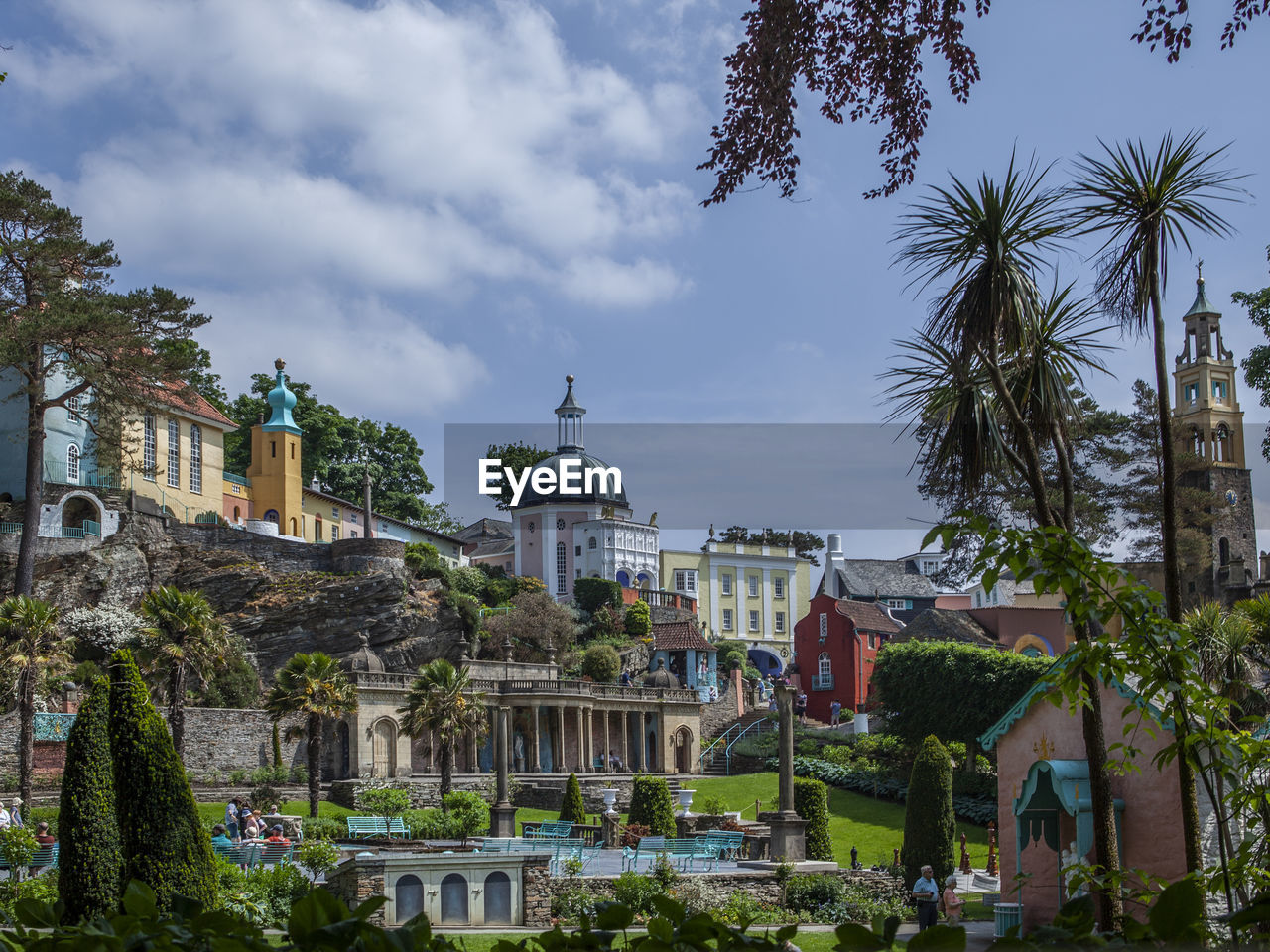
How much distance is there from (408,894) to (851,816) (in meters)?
25.8

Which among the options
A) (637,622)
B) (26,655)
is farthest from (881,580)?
(26,655)

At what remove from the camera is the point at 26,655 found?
34281mm

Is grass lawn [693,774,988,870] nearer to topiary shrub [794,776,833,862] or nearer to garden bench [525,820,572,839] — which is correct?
topiary shrub [794,776,833,862]

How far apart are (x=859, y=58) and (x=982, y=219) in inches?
236

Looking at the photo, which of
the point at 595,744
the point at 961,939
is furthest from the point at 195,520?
the point at 961,939

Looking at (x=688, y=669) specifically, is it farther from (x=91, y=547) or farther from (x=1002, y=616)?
(x=91, y=547)

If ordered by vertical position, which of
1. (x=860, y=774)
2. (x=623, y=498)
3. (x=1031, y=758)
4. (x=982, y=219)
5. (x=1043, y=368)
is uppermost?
(x=623, y=498)

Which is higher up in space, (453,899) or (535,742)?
(535,742)

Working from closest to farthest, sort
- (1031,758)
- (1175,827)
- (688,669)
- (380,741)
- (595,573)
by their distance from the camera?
(1175,827) < (1031,758) < (380,741) < (688,669) < (595,573)

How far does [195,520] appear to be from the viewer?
6050cm

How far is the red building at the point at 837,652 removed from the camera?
7031 cm

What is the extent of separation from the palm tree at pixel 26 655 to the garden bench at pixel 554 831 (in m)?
13.5

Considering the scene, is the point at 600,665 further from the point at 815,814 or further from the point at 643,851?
the point at 643,851

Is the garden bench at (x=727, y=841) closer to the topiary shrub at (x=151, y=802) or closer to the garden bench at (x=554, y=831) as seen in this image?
the garden bench at (x=554, y=831)
